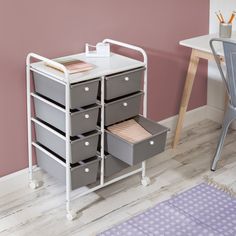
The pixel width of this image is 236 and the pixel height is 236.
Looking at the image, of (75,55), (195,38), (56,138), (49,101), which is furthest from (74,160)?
(195,38)

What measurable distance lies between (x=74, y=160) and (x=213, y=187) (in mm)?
820

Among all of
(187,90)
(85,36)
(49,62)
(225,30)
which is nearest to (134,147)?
(49,62)

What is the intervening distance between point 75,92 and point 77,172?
410mm

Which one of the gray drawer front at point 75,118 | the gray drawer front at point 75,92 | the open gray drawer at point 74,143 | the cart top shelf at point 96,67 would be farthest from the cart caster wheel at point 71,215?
the cart top shelf at point 96,67

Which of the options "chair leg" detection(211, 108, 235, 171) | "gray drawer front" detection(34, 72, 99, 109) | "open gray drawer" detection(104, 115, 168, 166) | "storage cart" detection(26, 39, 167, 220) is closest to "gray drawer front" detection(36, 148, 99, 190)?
"storage cart" detection(26, 39, 167, 220)

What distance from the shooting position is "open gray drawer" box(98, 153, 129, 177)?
8.77 ft

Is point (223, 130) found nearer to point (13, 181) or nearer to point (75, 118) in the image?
point (75, 118)

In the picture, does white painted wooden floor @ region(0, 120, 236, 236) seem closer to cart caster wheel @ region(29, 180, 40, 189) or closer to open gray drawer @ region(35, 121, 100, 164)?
cart caster wheel @ region(29, 180, 40, 189)

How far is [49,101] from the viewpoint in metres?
2.60

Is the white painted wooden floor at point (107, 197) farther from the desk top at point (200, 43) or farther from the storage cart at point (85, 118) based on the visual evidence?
the desk top at point (200, 43)

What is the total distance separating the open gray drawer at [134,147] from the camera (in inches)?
99.8

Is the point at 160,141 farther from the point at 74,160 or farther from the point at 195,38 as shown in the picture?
the point at 195,38

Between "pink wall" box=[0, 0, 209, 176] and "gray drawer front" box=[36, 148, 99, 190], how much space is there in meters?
0.21

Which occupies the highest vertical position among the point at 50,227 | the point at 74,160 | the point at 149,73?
the point at 149,73
